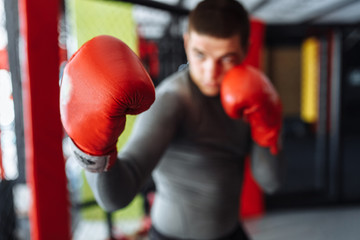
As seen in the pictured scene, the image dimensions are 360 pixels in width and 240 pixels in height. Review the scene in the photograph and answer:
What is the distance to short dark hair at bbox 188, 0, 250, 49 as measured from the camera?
643mm

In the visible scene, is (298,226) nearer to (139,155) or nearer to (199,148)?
(199,148)

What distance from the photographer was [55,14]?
3.23 feet

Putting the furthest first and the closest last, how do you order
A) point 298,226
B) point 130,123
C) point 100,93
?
point 298,226, point 130,123, point 100,93

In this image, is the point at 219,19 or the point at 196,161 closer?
the point at 219,19

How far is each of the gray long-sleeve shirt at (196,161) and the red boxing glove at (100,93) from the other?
0.19 metres

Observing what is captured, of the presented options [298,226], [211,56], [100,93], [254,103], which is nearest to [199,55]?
[211,56]

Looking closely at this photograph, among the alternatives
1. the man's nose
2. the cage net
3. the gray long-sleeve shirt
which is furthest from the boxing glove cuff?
the cage net

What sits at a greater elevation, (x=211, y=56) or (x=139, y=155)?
(x=211, y=56)

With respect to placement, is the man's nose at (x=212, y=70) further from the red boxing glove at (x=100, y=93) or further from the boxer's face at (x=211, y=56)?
the red boxing glove at (x=100, y=93)

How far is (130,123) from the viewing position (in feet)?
4.41

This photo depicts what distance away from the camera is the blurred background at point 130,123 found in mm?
981

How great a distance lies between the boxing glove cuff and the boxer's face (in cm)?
32

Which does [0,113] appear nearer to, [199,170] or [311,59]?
[199,170]

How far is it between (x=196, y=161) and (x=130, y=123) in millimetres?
661
